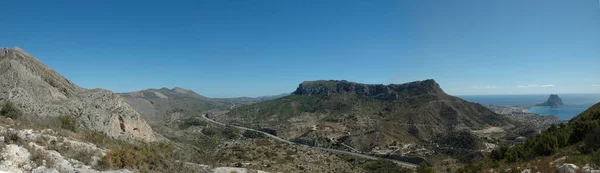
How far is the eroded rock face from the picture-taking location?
30516 mm

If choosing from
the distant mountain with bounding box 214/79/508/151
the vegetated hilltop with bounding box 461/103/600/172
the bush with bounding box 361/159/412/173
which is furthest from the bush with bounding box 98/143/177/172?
the distant mountain with bounding box 214/79/508/151

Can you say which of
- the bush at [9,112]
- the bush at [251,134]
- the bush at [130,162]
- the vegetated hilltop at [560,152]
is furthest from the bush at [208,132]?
the bush at [130,162]

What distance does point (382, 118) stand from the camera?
14800 cm

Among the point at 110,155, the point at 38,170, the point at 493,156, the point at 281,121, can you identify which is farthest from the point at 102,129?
the point at 281,121

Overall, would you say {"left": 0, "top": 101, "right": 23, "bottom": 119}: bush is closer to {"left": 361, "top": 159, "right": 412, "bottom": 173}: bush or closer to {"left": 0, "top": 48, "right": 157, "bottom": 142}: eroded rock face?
{"left": 0, "top": 48, "right": 157, "bottom": 142}: eroded rock face

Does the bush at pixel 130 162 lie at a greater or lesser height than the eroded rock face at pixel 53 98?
lesser

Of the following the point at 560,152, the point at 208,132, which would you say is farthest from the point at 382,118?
the point at 560,152

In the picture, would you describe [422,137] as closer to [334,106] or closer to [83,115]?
[334,106]

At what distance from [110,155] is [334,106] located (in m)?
174

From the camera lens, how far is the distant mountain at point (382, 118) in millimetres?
118931

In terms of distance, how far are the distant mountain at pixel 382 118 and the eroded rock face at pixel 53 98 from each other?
77862 millimetres

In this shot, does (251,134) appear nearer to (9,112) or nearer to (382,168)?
(382,168)

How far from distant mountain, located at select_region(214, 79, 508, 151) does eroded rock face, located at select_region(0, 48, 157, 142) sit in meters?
77.9

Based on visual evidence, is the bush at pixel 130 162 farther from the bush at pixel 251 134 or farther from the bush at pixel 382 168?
the bush at pixel 251 134
